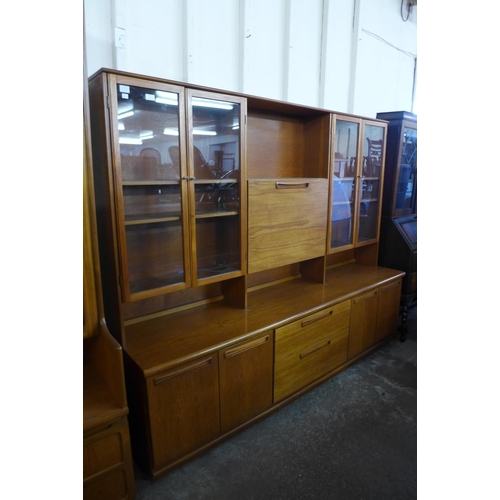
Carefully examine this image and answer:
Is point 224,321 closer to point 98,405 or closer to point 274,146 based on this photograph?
point 98,405

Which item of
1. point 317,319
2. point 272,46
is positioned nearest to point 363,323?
point 317,319

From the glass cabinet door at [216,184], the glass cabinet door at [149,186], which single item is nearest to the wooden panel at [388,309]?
the glass cabinet door at [216,184]

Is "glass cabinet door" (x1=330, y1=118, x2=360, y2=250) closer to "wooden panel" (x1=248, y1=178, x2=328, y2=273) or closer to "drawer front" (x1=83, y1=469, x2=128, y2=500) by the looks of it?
"wooden panel" (x1=248, y1=178, x2=328, y2=273)

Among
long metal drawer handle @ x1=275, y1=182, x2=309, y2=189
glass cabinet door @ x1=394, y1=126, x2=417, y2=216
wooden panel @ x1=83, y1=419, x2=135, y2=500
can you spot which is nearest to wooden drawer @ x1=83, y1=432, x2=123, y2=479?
wooden panel @ x1=83, y1=419, x2=135, y2=500

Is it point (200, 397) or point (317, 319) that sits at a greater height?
point (317, 319)

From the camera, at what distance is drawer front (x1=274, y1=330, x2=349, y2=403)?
2129 mm

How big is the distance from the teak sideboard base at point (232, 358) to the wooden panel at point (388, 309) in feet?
0.33

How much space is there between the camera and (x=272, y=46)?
2418 millimetres

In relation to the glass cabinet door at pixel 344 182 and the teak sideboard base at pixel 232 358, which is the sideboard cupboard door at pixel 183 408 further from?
the glass cabinet door at pixel 344 182

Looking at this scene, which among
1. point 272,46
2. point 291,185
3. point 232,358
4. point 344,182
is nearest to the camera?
point 232,358

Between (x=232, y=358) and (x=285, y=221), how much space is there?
3.04 ft

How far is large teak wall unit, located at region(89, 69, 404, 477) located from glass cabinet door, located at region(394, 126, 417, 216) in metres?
0.50

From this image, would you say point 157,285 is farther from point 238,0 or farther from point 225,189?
point 238,0
